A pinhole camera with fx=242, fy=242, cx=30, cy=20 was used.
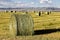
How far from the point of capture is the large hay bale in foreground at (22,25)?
62.8 feet

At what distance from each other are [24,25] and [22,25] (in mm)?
176

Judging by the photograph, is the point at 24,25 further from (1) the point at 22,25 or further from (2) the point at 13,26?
Answer: (2) the point at 13,26

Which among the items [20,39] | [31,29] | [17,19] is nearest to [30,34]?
[31,29]

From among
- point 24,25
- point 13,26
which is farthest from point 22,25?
point 13,26

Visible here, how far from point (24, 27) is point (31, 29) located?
0.63m

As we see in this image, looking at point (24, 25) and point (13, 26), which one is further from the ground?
point (24, 25)

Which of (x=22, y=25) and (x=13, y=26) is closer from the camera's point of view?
(x=22, y=25)

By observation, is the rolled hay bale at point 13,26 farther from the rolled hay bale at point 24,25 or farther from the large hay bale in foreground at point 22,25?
the rolled hay bale at point 24,25

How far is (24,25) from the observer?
1931 centimetres

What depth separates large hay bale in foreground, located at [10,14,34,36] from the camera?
62.8ft

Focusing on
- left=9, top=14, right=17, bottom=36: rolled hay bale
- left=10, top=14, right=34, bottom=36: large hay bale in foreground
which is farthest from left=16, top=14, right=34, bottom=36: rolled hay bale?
left=9, top=14, right=17, bottom=36: rolled hay bale

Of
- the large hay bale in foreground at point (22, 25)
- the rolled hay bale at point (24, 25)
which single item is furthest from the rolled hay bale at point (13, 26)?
the rolled hay bale at point (24, 25)

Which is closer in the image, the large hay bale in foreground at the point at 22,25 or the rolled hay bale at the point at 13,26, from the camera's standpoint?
the large hay bale in foreground at the point at 22,25

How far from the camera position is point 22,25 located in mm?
19234
